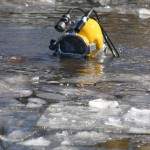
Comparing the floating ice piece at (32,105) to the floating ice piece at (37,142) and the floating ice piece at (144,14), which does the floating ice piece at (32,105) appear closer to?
the floating ice piece at (37,142)

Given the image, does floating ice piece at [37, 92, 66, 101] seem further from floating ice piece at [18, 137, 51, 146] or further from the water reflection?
floating ice piece at [18, 137, 51, 146]

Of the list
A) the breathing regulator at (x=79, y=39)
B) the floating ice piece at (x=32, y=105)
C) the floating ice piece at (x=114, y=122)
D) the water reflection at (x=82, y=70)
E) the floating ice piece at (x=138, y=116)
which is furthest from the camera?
the breathing regulator at (x=79, y=39)

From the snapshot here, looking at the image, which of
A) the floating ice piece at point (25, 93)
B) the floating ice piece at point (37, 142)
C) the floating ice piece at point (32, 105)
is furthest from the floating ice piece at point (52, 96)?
the floating ice piece at point (37, 142)

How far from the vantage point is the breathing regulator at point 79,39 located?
8727 mm

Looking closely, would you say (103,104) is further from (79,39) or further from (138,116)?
(79,39)

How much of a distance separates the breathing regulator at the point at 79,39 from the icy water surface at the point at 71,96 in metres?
0.16

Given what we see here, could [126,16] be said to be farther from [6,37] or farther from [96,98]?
[96,98]

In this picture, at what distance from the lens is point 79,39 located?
8.73m

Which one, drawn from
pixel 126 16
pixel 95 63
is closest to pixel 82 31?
pixel 95 63

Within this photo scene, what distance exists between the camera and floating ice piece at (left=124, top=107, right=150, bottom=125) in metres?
5.61

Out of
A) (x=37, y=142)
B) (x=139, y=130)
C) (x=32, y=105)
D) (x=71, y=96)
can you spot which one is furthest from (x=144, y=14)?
(x=37, y=142)

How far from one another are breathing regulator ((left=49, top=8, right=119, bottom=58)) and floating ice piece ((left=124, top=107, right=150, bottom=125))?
293 cm

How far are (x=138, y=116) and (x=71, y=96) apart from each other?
1.07m

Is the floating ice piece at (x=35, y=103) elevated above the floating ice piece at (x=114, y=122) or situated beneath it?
situated beneath
